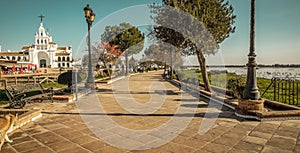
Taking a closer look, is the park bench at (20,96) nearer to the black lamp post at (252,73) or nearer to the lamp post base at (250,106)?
the lamp post base at (250,106)

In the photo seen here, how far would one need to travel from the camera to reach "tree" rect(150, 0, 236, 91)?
862cm

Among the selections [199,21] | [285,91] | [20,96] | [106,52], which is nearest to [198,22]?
[199,21]

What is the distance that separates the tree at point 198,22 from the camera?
862 centimetres

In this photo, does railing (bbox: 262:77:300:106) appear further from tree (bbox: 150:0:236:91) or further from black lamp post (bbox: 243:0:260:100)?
tree (bbox: 150:0:236:91)

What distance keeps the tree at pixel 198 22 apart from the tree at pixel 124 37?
21365 mm

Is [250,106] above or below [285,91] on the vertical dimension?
below

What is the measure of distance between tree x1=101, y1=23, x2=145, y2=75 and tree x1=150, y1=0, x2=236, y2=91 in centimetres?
2137

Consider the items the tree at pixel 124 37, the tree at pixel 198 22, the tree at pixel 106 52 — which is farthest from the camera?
the tree at pixel 124 37

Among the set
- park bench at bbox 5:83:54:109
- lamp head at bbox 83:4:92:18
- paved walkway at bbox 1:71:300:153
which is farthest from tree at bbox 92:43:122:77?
paved walkway at bbox 1:71:300:153

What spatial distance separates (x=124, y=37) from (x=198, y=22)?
2327 centimetres

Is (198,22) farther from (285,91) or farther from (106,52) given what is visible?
(106,52)

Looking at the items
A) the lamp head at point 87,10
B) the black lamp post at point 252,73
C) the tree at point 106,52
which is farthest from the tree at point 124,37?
the black lamp post at point 252,73

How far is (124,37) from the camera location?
101 ft

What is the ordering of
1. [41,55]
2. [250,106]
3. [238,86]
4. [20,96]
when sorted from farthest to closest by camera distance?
[41,55] → [238,86] → [20,96] → [250,106]
